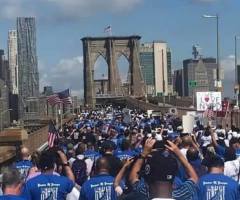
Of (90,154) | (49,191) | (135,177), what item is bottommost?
(90,154)

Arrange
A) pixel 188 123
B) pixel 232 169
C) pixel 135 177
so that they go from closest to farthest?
1. pixel 135 177
2. pixel 232 169
3. pixel 188 123

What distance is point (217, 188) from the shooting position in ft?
27.7

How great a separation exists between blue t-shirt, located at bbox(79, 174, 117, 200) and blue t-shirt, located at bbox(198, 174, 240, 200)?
3.17 feet

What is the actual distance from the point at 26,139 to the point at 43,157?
53.9 ft

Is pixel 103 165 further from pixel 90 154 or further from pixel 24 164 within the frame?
pixel 90 154

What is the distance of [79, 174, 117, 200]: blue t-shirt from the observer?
8.70m

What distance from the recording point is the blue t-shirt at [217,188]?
8.44m

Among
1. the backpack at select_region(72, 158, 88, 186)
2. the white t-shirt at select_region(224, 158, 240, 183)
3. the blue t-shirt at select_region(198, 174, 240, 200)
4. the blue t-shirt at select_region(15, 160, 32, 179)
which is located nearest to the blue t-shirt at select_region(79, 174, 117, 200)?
the blue t-shirt at select_region(198, 174, 240, 200)

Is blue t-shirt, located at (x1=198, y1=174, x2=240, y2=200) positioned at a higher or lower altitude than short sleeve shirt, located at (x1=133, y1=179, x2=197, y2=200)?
lower

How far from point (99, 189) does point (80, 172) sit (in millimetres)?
2537

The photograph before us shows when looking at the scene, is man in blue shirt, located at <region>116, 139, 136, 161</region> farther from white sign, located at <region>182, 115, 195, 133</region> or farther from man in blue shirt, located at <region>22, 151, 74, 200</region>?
white sign, located at <region>182, 115, 195, 133</region>

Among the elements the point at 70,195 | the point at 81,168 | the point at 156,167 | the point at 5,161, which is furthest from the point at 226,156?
the point at 5,161

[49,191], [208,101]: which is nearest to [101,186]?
[49,191]

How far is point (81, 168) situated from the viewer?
37.0ft
